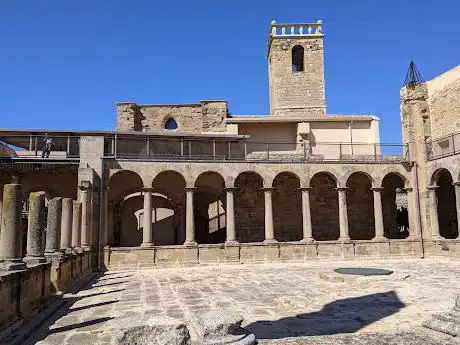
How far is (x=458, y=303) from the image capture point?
6.41 m

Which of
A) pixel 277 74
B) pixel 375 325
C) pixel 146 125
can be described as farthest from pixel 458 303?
pixel 277 74

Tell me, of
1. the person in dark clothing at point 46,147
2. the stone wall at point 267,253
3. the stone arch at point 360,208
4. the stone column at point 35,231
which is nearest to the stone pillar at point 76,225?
the stone wall at point 267,253

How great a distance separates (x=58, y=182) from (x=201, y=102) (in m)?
12.0

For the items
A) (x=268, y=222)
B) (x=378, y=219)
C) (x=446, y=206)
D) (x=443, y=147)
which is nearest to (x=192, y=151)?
(x=268, y=222)

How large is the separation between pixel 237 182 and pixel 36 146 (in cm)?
1115

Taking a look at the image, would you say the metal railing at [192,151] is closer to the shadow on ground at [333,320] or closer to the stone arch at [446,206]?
the stone arch at [446,206]

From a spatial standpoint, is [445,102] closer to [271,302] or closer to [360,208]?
[360,208]

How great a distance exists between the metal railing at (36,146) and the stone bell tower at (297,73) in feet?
63.5

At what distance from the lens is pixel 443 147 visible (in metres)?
21.1

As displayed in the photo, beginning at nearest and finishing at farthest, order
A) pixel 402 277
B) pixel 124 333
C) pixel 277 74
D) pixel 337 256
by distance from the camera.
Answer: pixel 124 333, pixel 402 277, pixel 337 256, pixel 277 74

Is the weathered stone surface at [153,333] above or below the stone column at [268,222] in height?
below

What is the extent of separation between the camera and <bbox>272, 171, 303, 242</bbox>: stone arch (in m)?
24.6

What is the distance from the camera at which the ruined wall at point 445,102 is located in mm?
22766

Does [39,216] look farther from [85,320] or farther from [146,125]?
[146,125]
